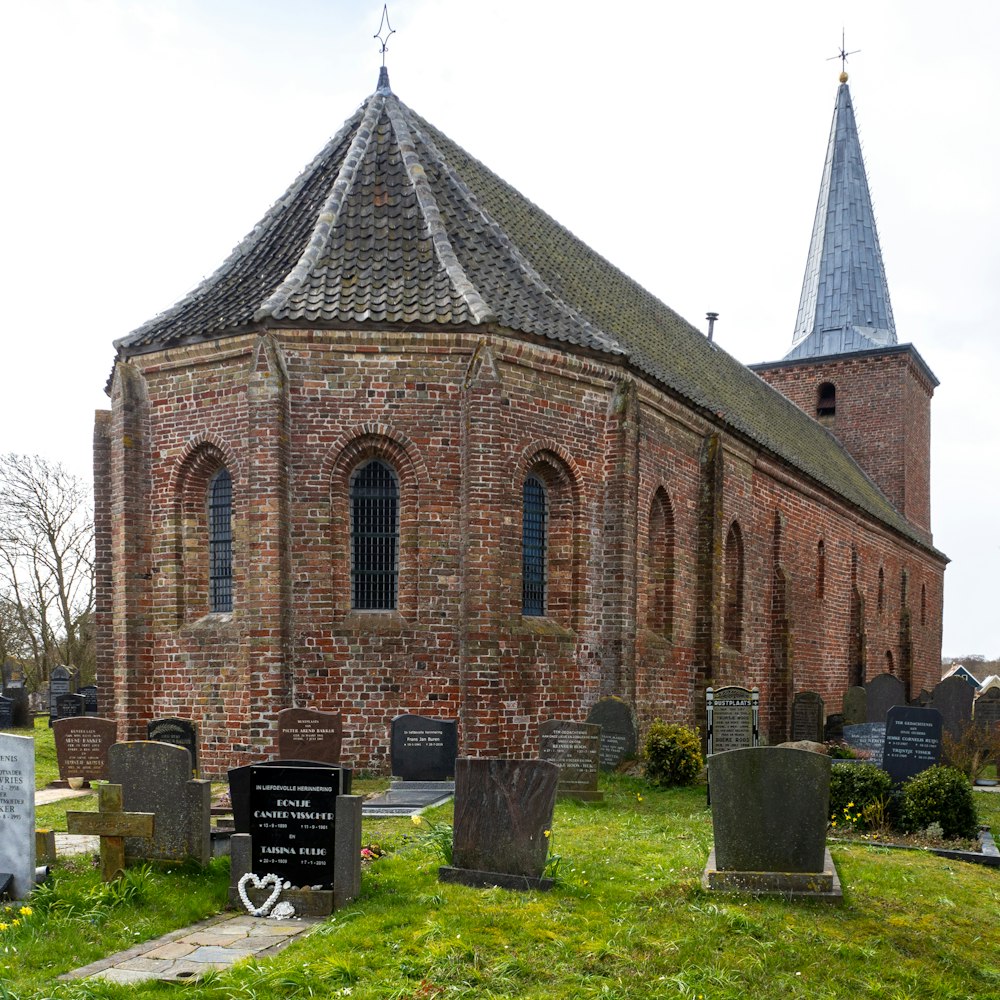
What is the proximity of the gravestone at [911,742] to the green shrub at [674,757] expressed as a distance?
105 inches

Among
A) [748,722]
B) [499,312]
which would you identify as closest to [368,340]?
[499,312]

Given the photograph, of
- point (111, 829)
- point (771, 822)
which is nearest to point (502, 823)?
point (771, 822)

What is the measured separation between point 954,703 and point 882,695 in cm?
194

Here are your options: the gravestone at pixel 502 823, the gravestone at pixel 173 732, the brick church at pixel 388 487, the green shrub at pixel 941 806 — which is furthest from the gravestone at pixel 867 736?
the gravestone at pixel 502 823

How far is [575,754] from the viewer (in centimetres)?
1341

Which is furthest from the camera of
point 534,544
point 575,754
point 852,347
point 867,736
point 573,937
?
point 852,347

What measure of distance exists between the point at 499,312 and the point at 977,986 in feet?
36.8

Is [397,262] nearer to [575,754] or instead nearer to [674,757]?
[575,754]

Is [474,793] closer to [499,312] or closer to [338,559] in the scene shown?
[338,559]

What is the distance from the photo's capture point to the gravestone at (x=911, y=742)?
43.1 ft

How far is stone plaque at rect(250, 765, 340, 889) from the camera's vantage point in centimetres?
825

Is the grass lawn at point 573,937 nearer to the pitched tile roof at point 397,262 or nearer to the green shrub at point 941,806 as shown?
the green shrub at point 941,806

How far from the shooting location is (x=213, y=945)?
728cm

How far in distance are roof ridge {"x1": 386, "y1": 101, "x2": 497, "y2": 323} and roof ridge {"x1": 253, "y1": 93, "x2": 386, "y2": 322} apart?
425 mm
